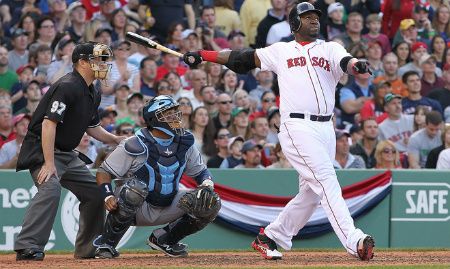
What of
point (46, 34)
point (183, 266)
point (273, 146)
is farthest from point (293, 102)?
point (46, 34)

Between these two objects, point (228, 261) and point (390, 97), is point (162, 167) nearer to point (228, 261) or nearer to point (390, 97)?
point (228, 261)

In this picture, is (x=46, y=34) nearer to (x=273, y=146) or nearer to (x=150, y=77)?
(x=150, y=77)

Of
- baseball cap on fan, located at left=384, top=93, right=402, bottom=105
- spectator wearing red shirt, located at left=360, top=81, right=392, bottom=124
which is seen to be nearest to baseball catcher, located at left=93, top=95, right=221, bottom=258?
baseball cap on fan, located at left=384, top=93, right=402, bottom=105

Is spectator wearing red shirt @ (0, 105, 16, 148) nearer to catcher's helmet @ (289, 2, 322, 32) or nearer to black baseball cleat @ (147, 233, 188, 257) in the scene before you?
black baseball cleat @ (147, 233, 188, 257)

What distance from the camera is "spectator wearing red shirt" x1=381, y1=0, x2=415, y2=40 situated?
19.1 metres

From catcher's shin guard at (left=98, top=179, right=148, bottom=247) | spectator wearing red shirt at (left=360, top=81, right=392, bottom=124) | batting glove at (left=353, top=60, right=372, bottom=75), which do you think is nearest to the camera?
batting glove at (left=353, top=60, right=372, bottom=75)

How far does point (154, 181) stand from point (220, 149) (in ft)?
15.2

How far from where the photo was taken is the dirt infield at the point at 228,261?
958 cm

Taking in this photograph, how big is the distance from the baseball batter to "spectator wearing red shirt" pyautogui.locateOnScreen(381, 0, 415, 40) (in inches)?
370

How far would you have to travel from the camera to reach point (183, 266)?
9.44 metres

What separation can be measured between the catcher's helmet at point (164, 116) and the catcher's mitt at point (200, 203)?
22.1 inches

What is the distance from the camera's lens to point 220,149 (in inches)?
578

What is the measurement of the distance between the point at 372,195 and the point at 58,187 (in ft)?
14.6

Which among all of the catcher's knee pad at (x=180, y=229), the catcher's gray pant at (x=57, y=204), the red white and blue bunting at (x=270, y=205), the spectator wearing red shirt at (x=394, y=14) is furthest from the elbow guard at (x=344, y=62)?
the spectator wearing red shirt at (x=394, y=14)
